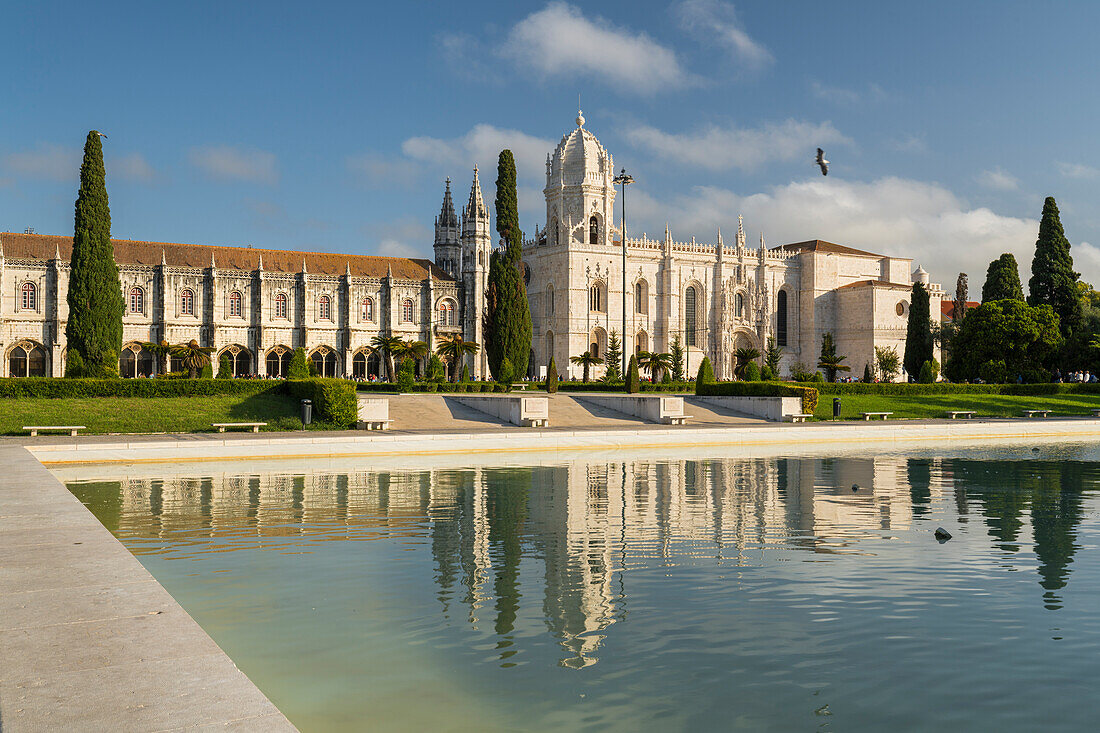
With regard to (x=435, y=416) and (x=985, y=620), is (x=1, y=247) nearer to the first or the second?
(x=435, y=416)

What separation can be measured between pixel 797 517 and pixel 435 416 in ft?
70.2

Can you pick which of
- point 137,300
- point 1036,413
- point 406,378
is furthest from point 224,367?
point 1036,413

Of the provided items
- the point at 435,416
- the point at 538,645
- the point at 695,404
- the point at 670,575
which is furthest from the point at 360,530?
the point at 695,404

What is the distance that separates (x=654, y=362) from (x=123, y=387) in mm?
41814

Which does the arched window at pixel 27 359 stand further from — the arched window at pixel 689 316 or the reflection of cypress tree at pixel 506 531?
the reflection of cypress tree at pixel 506 531

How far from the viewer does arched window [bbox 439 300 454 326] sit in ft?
225

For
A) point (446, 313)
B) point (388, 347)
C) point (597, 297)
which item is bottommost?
point (388, 347)

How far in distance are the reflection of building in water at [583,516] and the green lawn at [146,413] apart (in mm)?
11353

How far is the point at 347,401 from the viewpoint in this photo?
1116 inches

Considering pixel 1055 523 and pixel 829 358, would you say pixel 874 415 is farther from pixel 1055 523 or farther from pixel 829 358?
pixel 829 358

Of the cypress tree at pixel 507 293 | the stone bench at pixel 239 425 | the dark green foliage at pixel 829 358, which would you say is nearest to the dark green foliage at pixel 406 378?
the cypress tree at pixel 507 293

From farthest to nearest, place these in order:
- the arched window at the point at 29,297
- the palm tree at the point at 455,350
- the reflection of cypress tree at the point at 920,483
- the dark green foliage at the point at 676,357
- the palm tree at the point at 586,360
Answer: the dark green foliage at the point at 676,357 < the palm tree at the point at 586,360 < the palm tree at the point at 455,350 < the arched window at the point at 29,297 < the reflection of cypress tree at the point at 920,483

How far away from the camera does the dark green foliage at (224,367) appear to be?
61.4 m

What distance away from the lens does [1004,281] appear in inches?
2325
